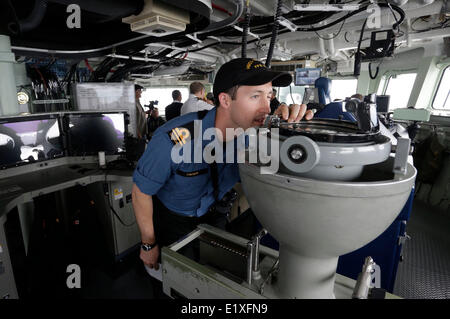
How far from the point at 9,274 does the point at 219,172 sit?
1.43 metres

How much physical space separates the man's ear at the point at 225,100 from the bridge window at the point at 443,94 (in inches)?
254

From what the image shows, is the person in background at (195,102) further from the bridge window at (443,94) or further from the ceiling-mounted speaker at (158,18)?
the bridge window at (443,94)

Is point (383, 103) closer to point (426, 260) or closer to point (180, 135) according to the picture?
point (426, 260)

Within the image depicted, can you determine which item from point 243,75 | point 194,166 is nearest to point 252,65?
point 243,75

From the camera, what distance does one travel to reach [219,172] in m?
1.35

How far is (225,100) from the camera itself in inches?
44.3

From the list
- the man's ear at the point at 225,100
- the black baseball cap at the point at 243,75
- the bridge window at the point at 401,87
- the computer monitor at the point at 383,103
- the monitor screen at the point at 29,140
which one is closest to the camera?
the black baseball cap at the point at 243,75

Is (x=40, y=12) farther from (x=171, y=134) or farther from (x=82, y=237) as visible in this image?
(x=82, y=237)

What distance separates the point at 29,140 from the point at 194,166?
5.62 ft

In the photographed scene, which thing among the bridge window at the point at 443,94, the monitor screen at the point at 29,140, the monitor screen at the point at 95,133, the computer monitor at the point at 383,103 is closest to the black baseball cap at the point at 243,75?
the monitor screen at the point at 95,133

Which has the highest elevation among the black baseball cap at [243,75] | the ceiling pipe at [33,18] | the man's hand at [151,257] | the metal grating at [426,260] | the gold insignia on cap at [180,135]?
the ceiling pipe at [33,18]

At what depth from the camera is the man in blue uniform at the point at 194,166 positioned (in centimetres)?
104
